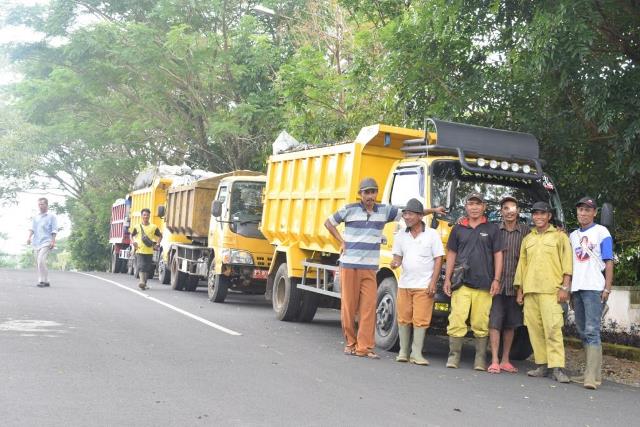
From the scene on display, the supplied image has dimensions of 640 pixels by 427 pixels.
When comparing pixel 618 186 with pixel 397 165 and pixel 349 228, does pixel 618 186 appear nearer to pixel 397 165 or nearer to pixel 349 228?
pixel 397 165

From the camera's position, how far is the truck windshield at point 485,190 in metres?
10.3

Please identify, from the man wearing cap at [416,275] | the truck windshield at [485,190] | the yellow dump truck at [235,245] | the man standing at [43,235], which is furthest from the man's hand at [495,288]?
the man standing at [43,235]

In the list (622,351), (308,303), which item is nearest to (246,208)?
(308,303)

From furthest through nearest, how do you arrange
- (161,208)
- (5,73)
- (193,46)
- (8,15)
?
(5,73) → (8,15) → (193,46) → (161,208)

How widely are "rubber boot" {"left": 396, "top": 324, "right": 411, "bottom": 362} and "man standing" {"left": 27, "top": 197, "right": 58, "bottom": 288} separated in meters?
11.4

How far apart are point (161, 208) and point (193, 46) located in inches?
201

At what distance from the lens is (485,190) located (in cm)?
1039

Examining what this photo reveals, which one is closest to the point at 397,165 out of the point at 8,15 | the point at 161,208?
the point at 161,208

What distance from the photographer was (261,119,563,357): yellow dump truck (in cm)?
1034

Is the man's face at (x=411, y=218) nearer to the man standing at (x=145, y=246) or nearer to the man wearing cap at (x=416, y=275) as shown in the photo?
the man wearing cap at (x=416, y=275)

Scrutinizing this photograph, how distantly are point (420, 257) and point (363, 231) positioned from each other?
31.8 inches

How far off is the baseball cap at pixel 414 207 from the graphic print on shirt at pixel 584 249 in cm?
171

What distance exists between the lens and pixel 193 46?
2527 cm

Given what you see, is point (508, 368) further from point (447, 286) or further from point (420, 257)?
point (420, 257)
